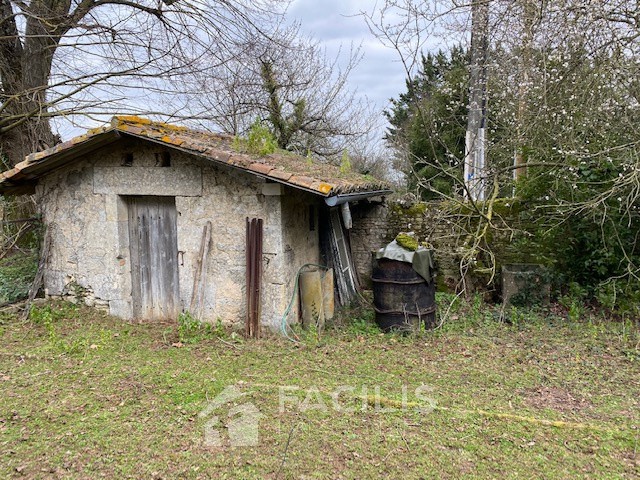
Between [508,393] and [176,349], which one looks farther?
[176,349]

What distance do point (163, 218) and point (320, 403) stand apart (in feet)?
12.8

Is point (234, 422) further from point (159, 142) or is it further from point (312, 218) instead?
point (312, 218)

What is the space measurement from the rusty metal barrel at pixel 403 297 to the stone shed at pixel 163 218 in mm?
1022

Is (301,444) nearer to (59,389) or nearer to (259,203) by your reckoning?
(59,389)

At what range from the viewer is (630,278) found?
647 centimetres

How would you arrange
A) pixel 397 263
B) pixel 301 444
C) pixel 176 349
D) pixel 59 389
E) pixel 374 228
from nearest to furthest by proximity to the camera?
pixel 301 444 → pixel 59 389 → pixel 176 349 → pixel 397 263 → pixel 374 228

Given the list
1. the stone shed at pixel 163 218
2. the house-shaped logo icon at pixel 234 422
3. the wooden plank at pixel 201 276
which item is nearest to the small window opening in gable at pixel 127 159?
the stone shed at pixel 163 218

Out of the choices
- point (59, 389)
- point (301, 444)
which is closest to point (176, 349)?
point (59, 389)

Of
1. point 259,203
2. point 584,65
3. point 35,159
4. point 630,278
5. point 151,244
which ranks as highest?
point 584,65

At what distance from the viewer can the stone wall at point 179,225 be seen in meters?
5.95

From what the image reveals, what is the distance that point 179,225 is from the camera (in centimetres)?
A: 621

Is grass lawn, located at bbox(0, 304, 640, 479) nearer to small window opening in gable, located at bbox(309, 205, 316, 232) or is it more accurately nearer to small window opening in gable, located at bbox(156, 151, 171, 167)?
small window opening in gable, located at bbox(309, 205, 316, 232)

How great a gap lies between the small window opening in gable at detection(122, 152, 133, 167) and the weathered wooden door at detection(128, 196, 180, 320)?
529 millimetres

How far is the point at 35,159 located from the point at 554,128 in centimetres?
779
